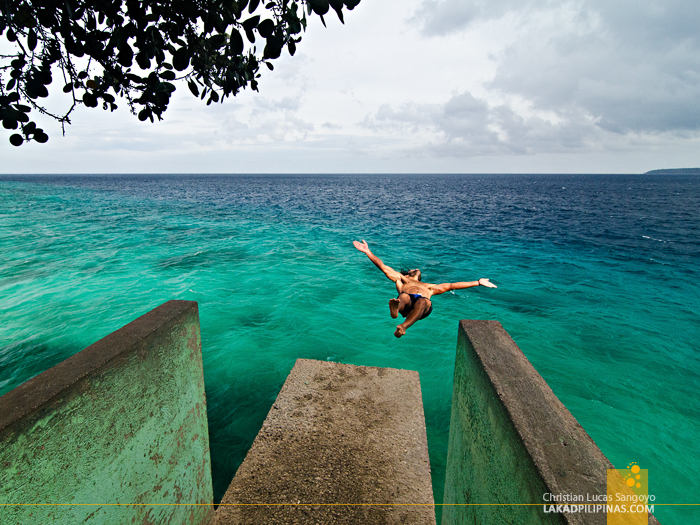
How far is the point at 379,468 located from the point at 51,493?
178 inches

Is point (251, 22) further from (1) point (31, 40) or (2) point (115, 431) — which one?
(2) point (115, 431)

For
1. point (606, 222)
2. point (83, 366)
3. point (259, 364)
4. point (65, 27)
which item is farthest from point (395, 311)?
point (606, 222)

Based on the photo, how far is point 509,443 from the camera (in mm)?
2818

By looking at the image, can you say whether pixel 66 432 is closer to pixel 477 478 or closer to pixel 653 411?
pixel 477 478

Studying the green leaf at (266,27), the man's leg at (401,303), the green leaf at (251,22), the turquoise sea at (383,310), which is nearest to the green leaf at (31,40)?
the green leaf at (251,22)

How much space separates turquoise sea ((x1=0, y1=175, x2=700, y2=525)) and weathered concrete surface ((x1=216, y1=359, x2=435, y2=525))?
2451 millimetres

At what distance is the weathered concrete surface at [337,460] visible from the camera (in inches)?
200

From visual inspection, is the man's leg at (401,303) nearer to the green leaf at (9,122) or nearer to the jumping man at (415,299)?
the jumping man at (415,299)

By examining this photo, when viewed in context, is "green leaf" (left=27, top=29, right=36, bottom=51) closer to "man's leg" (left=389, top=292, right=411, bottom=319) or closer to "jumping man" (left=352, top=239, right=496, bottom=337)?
"jumping man" (left=352, top=239, right=496, bottom=337)

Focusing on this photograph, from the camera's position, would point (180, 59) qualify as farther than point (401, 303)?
No

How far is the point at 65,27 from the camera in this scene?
3.10m

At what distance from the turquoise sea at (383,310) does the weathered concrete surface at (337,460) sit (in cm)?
245

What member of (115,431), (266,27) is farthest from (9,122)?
(115,431)

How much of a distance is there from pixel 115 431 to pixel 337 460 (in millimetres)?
3710
